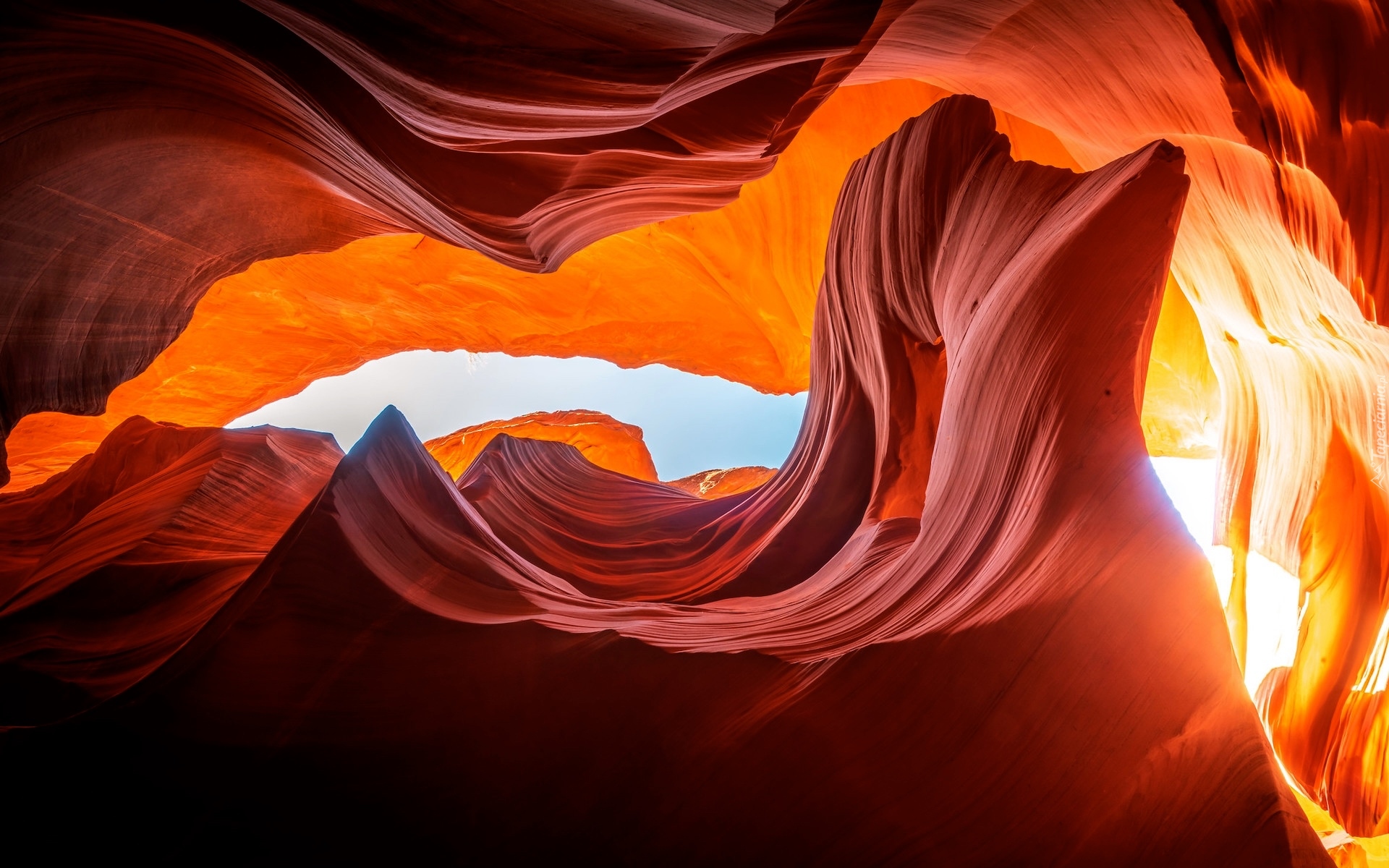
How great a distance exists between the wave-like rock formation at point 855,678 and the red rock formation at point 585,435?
5259 millimetres

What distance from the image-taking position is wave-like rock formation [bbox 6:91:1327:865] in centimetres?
162

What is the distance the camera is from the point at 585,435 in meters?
7.93

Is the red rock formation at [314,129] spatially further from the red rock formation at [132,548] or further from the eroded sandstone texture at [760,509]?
the red rock formation at [132,548]

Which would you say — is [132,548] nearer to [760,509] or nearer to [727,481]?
[760,509]

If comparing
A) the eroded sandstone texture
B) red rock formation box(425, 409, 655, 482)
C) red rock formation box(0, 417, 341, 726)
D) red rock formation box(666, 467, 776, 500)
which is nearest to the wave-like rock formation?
the eroded sandstone texture

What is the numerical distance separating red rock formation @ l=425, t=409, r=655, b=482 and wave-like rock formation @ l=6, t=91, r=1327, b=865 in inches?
207

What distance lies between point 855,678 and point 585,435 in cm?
633

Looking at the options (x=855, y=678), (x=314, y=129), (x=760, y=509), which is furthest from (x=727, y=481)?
(x=855, y=678)

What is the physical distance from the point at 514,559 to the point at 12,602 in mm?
1552

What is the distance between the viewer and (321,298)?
633 cm

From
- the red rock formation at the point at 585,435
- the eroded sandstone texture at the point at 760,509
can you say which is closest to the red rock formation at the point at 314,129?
the eroded sandstone texture at the point at 760,509

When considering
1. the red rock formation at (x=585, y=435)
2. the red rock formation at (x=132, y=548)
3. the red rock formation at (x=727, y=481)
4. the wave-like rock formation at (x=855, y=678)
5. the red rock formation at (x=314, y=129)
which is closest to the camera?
the wave-like rock formation at (x=855, y=678)

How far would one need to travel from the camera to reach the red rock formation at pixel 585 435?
7.59 metres

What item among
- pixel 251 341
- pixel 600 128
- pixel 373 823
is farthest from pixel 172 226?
pixel 251 341
